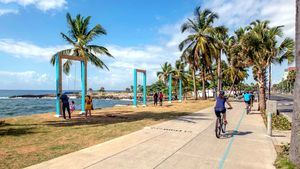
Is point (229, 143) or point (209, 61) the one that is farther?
point (209, 61)

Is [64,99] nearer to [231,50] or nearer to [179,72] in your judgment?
[231,50]

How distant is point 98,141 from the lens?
9.48 meters

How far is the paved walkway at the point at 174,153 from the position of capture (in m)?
6.89

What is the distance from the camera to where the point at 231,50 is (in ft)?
90.8

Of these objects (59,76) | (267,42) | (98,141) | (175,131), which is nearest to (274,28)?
(267,42)

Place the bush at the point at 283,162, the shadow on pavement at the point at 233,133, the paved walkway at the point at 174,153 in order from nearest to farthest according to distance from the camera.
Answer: the bush at the point at 283,162, the paved walkway at the point at 174,153, the shadow on pavement at the point at 233,133

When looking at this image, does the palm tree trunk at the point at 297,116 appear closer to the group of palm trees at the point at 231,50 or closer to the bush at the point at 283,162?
the bush at the point at 283,162

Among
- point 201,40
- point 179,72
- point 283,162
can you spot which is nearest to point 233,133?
point 283,162

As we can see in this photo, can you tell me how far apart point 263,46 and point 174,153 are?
16289 mm

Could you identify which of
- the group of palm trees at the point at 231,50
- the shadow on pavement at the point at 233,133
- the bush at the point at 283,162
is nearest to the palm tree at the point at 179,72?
the group of palm trees at the point at 231,50

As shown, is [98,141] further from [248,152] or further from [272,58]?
[272,58]

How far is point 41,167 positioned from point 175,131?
656 centimetres

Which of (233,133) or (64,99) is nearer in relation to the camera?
(233,133)

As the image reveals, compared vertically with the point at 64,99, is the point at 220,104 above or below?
below
